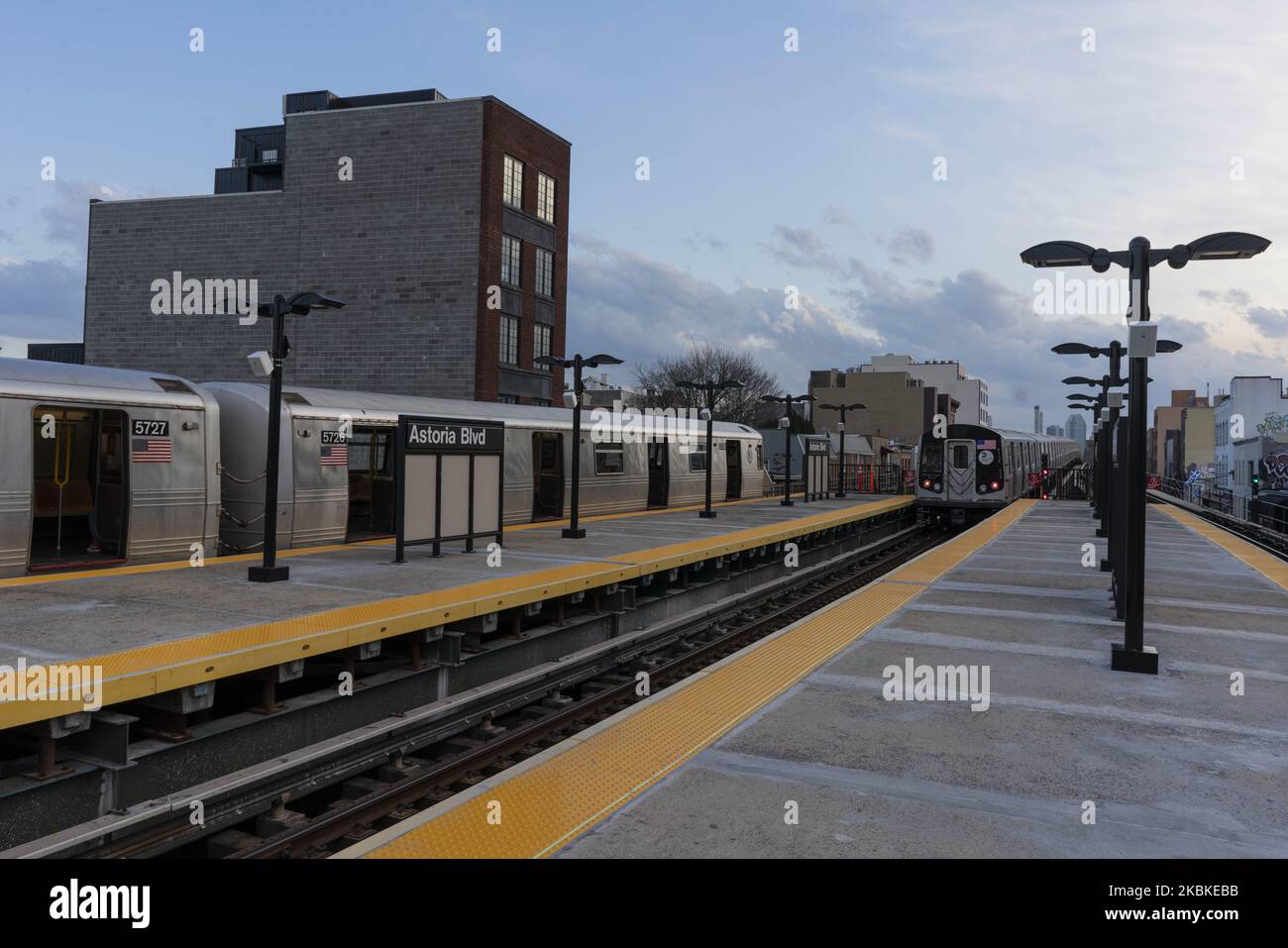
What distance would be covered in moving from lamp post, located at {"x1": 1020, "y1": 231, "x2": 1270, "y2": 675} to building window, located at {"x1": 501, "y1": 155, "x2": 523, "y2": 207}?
101ft

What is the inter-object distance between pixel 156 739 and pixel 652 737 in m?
3.53

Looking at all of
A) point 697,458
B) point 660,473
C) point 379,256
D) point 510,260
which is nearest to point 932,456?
point 697,458

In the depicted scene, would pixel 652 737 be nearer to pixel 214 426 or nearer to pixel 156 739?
pixel 156 739

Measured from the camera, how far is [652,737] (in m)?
6.07

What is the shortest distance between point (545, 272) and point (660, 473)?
1828cm

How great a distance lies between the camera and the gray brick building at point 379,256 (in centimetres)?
3528

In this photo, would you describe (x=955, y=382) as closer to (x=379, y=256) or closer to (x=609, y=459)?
(x=379, y=256)

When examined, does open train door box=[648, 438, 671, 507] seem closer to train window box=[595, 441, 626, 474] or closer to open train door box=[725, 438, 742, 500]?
train window box=[595, 441, 626, 474]

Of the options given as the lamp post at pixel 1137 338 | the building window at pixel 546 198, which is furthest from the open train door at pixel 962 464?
the lamp post at pixel 1137 338

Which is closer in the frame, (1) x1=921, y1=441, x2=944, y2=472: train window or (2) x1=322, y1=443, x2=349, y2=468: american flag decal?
(2) x1=322, y1=443, x2=349, y2=468: american flag decal

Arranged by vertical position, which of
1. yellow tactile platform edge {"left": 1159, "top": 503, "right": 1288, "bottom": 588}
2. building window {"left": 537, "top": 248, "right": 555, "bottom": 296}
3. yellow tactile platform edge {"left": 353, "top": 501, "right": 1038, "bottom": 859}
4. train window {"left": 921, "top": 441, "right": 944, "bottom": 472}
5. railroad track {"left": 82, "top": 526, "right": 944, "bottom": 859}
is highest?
building window {"left": 537, "top": 248, "right": 555, "bottom": 296}

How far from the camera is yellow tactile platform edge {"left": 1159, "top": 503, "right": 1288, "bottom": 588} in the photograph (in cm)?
1506

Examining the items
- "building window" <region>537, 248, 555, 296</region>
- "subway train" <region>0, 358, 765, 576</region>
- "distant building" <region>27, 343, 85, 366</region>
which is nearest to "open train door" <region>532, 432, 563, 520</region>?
"subway train" <region>0, 358, 765, 576</region>

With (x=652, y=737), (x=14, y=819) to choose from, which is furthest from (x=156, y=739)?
(x=652, y=737)
